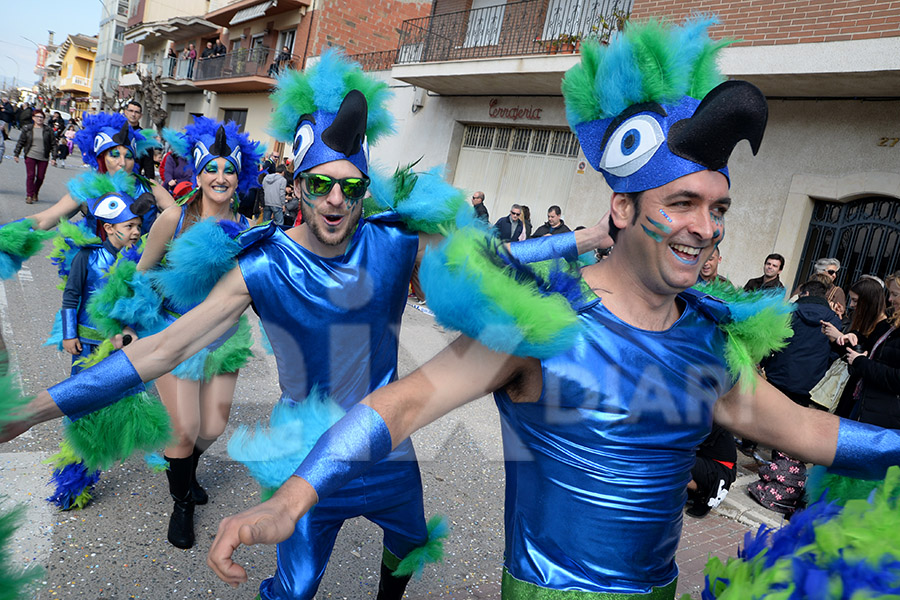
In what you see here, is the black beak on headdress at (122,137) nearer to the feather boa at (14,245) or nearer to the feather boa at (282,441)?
the feather boa at (14,245)

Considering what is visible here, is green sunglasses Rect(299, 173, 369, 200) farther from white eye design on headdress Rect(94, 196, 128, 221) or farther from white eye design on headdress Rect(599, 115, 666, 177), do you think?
white eye design on headdress Rect(94, 196, 128, 221)

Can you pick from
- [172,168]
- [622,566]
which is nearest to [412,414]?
[622,566]

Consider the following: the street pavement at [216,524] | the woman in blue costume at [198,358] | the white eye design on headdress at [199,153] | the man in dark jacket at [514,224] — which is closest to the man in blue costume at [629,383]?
the street pavement at [216,524]

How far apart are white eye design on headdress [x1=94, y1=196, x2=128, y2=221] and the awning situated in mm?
22898

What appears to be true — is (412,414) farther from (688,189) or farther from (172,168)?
(172,168)

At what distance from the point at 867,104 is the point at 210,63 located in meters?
27.9

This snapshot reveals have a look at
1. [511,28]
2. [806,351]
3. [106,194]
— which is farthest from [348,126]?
[511,28]

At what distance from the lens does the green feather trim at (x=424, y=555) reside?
2539mm

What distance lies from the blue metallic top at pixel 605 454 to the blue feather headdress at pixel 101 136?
183 inches

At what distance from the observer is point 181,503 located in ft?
11.2

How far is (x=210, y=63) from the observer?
Answer: 29828 millimetres

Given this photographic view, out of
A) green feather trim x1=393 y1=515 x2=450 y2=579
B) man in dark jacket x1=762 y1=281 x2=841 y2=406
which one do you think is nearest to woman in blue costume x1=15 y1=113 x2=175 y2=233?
green feather trim x1=393 y1=515 x2=450 y2=579

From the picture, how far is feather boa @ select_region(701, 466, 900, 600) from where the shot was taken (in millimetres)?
1110

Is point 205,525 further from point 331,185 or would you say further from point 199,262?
point 331,185
